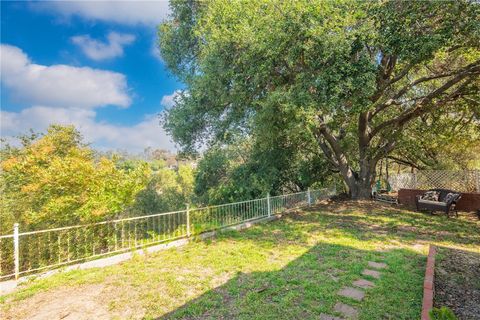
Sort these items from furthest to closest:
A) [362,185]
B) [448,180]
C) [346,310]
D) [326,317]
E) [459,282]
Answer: [362,185] → [448,180] → [459,282] → [346,310] → [326,317]

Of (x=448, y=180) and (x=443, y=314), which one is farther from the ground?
(x=448, y=180)

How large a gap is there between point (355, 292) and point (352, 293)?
0.20 feet

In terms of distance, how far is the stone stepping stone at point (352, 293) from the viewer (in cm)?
335

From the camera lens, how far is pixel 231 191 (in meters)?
11.8

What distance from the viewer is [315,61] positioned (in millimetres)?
7477

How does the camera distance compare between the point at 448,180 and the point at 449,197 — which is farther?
the point at 448,180

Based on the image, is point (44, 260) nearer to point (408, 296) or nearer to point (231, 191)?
point (408, 296)

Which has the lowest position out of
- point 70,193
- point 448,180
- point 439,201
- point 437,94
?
point 439,201

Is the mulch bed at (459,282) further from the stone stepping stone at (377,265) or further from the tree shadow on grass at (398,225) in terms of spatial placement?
the tree shadow on grass at (398,225)

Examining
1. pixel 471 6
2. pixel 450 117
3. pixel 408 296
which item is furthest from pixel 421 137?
pixel 408 296

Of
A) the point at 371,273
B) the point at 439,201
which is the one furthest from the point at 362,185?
the point at 371,273

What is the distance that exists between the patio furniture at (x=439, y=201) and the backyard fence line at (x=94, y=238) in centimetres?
682

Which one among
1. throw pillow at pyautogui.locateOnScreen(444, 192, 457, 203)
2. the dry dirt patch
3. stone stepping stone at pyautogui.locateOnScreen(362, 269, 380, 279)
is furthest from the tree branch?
the dry dirt patch

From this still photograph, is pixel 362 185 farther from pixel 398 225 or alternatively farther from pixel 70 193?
pixel 70 193
